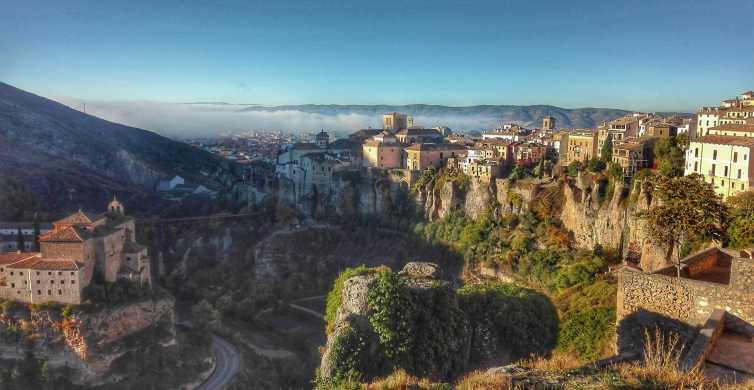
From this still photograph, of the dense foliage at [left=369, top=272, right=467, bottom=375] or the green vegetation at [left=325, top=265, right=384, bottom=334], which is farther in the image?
the green vegetation at [left=325, top=265, right=384, bottom=334]

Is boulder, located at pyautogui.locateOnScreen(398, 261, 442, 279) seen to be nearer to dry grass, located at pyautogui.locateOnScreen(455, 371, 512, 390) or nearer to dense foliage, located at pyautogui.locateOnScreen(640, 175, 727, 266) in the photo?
dense foliage, located at pyautogui.locateOnScreen(640, 175, 727, 266)

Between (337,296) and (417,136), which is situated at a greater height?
(417,136)

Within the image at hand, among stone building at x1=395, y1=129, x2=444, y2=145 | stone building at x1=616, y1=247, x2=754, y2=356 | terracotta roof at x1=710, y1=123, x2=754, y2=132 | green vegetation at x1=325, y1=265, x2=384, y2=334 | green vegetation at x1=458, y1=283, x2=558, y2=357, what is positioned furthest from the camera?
stone building at x1=395, y1=129, x2=444, y2=145

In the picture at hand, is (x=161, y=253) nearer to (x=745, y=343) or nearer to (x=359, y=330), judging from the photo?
(x=359, y=330)

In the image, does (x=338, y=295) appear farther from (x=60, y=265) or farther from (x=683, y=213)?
(x=60, y=265)

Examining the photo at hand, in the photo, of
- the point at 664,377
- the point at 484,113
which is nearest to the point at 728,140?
the point at 664,377

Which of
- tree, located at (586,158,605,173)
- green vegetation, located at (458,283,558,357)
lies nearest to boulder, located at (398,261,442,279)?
green vegetation, located at (458,283,558,357)
